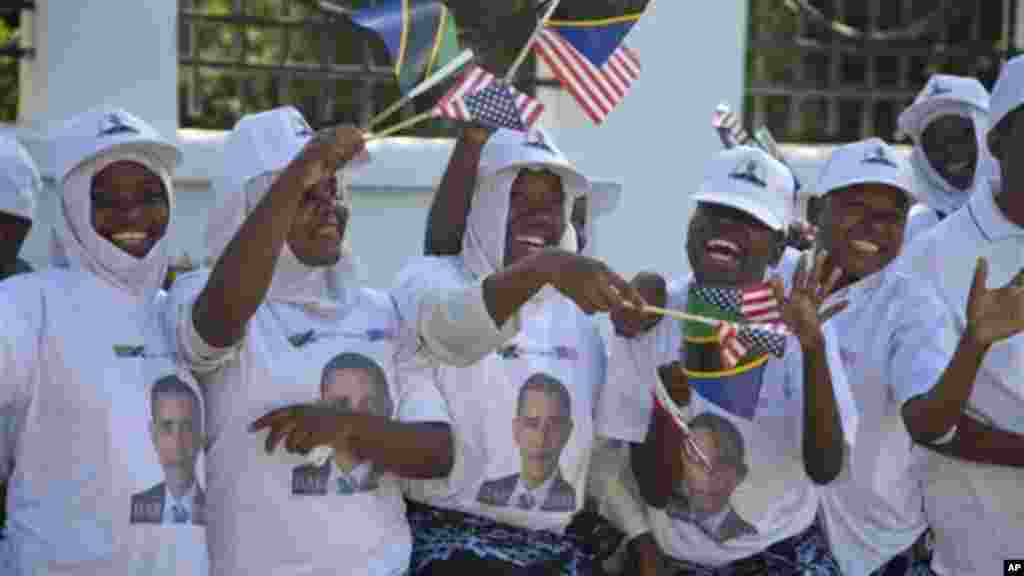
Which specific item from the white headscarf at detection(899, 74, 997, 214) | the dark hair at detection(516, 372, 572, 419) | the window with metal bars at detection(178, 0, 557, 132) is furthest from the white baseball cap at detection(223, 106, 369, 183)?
the window with metal bars at detection(178, 0, 557, 132)

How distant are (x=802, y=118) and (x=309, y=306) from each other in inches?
208

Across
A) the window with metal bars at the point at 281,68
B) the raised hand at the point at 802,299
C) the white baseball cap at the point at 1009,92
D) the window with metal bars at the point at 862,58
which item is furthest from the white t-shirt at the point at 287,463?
the window with metal bars at the point at 862,58

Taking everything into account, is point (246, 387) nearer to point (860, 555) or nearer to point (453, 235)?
point (453, 235)

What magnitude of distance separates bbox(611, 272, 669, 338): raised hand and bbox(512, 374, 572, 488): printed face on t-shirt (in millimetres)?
220

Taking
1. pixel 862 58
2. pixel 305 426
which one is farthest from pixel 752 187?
pixel 862 58

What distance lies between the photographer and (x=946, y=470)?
5.09m

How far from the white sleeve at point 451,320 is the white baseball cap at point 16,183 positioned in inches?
38.5

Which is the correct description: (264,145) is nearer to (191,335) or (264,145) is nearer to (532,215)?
(191,335)

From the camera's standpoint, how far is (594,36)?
505 centimetres

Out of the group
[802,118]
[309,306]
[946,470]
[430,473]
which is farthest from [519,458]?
[802,118]

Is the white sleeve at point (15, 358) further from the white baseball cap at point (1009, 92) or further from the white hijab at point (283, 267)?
the white baseball cap at point (1009, 92)

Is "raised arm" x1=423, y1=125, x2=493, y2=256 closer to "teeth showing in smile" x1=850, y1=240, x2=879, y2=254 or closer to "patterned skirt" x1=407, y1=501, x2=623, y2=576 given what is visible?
"patterned skirt" x1=407, y1=501, x2=623, y2=576

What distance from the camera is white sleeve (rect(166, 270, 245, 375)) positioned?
14.8 feet

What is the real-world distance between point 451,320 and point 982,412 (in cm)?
133
